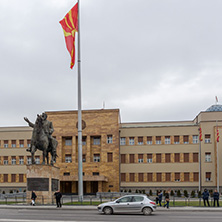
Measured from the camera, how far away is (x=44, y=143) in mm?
34188

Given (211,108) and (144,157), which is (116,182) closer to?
(144,157)

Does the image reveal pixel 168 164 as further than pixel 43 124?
Yes

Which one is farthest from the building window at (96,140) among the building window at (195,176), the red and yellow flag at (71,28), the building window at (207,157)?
the red and yellow flag at (71,28)

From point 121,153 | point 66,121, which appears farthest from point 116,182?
point 66,121

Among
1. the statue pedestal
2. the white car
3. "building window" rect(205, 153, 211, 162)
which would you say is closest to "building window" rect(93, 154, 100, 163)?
"building window" rect(205, 153, 211, 162)

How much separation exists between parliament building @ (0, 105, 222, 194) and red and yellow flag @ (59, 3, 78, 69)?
28.4 meters

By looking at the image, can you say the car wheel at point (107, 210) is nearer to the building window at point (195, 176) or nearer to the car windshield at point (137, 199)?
the car windshield at point (137, 199)

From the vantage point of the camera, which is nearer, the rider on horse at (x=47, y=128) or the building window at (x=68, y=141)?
the rider on horse at (x=47, y=128)

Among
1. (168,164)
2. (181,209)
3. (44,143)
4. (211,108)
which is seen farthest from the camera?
(211,108)

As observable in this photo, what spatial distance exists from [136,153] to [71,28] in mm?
33064

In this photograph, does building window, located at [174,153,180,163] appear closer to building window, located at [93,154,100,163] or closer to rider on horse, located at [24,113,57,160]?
building window, located at [93,154,100,163]

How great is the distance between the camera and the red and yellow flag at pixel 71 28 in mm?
34772

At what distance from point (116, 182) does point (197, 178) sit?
13.0 m

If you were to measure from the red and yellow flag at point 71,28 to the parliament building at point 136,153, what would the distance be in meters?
28.4
